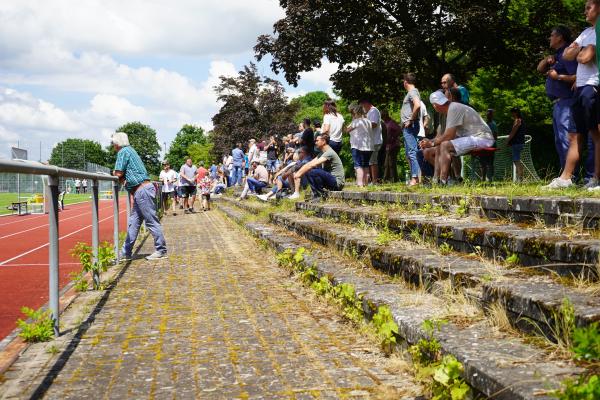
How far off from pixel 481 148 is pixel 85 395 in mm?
6222

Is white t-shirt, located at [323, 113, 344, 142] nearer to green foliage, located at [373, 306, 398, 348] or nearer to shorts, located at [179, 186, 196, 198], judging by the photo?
green foliage, located at [373, 306, 398, 348]

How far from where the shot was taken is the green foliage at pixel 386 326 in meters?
4.11

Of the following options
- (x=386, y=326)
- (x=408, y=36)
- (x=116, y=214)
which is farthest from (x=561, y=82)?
(x=408, y=36)

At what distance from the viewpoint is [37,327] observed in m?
4.90

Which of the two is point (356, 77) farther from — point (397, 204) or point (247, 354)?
point (247, 354)

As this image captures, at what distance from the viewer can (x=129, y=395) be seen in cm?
362

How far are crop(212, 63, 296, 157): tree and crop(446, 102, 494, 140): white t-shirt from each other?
102 feet

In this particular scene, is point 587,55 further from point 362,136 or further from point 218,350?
point 362,136

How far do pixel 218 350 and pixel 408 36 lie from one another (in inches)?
636

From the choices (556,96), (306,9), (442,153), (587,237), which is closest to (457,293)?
(587,237)

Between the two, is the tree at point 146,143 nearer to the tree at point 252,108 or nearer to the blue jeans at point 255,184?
the tree at point 252,108

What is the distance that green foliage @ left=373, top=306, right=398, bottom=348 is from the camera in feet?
13.5

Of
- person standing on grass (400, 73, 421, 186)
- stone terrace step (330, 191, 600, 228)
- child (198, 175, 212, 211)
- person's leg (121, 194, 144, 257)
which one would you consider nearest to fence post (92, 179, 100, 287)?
person's leg (121, 194, 144, 257)

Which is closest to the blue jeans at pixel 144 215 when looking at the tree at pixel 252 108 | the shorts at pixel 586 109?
the shorts at pixel 586 109
